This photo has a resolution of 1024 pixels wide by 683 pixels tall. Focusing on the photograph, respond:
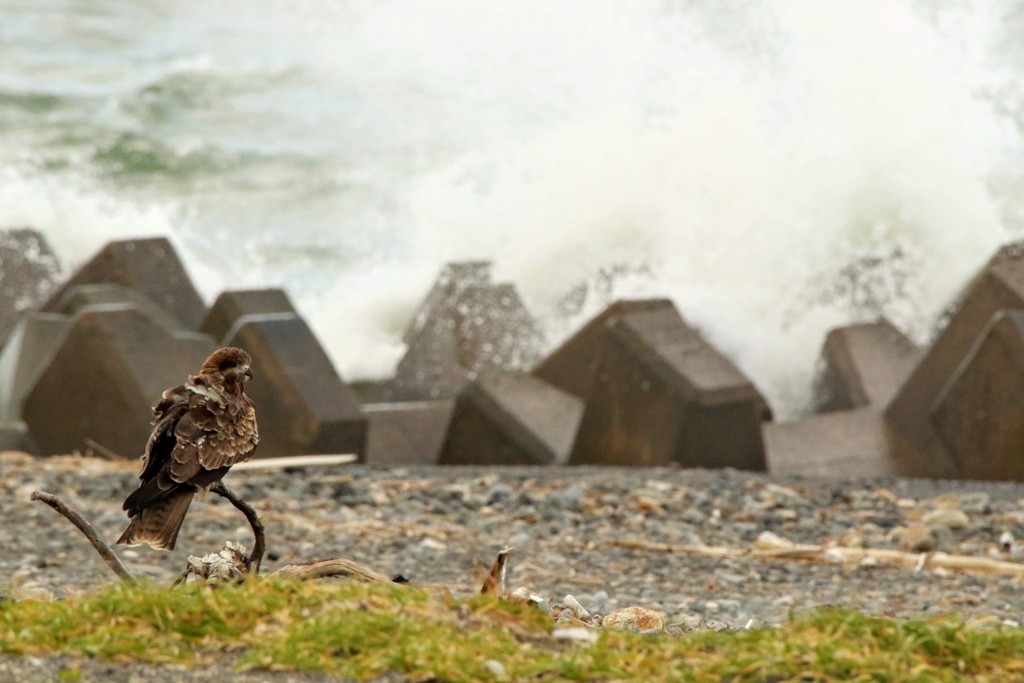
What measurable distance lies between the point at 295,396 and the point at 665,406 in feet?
6.50

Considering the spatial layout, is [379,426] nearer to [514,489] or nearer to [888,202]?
[514,489]

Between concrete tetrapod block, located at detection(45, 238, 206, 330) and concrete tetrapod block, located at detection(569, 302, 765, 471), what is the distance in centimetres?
370

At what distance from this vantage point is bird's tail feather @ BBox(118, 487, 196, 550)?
2.84 m

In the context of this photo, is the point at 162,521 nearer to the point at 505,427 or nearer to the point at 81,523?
the point at 81,523

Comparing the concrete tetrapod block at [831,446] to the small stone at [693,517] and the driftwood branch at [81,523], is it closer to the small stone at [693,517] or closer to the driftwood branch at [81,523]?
the small stone at [693,517]

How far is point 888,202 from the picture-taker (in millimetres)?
13359

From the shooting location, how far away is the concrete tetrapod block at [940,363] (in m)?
9.38

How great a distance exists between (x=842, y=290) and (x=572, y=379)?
291cm

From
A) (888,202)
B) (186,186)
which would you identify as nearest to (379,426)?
(888,202)

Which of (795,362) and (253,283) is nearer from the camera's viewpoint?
(795,362)

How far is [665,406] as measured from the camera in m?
8.77

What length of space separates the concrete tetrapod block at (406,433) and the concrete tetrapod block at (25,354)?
199cm

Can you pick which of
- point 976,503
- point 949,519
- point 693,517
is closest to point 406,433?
point 693,517

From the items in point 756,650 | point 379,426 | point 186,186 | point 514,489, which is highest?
point 756,650
